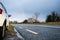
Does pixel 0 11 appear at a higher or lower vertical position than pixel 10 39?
higher

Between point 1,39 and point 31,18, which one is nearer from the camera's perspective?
point 1,39

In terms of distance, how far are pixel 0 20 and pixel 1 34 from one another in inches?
28.8

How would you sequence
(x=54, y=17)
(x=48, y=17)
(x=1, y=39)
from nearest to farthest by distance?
(x=1, y=39)
(x=48, y=17)
(x=54, y=17)

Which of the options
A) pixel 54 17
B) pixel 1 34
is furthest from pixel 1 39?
pixel 54 17

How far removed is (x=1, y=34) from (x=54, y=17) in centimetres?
10158

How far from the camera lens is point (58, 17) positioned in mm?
106688

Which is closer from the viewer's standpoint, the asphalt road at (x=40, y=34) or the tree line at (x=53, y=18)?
the asphalt road at (x=40, y=34)

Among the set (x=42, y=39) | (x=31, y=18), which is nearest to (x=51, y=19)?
(x=31, y=18)

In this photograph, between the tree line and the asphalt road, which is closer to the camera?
the asphalt road

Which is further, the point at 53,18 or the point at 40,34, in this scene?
the point at 53,18

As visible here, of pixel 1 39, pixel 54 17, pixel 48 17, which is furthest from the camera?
pixel 54 17

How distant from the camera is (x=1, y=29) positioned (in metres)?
10.2

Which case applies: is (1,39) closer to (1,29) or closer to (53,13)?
(1,29)

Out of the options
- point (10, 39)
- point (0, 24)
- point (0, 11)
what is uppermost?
point (0, 11)
